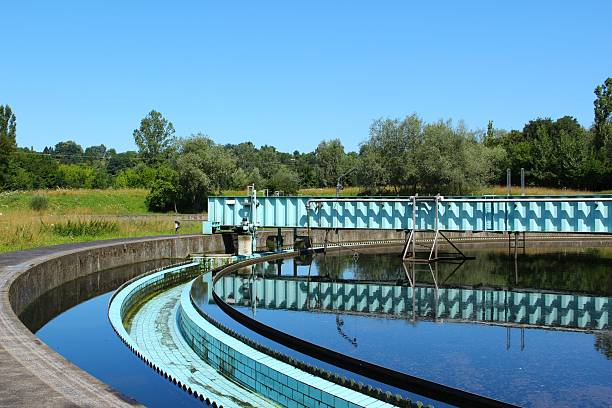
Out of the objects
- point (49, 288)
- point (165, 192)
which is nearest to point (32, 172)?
point (165, 192)

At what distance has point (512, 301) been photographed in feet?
63.0

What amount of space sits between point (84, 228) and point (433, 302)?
20.3 m

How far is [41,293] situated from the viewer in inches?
764

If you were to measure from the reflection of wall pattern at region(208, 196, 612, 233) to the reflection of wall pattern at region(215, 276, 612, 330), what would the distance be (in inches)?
245

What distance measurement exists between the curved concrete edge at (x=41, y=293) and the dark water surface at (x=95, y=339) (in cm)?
55

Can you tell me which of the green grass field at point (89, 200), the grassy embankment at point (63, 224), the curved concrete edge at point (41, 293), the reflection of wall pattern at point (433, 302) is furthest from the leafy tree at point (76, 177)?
the reflection of wall pattern at point (433, 302)

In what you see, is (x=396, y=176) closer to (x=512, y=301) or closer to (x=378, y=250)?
(x=378, y=250)

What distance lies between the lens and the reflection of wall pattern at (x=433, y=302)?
54.8 feet

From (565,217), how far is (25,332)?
Answer: 70.8 ft

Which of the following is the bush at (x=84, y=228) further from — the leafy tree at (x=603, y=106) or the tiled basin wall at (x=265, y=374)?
the leafy tree at (x=603, y=106)

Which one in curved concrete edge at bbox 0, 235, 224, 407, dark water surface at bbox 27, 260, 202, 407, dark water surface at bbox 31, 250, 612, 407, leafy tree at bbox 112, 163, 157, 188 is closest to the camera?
curved concrete edge at bbox 0, 235, 224, 407

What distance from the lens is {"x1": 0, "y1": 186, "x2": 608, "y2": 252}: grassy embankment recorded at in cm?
2783

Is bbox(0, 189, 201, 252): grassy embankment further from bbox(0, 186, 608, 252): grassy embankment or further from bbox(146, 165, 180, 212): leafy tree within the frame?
bbox(146, 165, 180, 212): leafy tree

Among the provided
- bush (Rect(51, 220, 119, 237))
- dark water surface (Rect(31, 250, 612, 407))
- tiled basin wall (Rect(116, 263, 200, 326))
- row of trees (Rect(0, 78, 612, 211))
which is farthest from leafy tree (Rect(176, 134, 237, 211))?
tiled basin wall (Rect(116, 263, 200, 326))
